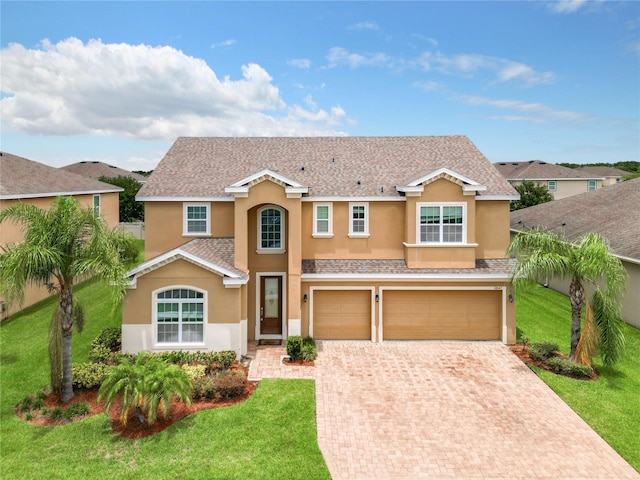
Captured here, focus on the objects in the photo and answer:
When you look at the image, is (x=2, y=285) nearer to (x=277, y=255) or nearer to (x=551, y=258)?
(x=277, y=255)

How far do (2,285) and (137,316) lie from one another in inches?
183

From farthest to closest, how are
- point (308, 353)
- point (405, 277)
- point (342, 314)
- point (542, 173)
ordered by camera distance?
point (542, 173) → point (342, 314) → point (405, 277) → point (308, 353)

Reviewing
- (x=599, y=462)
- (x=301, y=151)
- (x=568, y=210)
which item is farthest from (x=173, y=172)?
(x=568, y=210)

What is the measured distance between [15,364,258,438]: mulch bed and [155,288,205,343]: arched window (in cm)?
309

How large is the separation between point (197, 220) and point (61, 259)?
717cm

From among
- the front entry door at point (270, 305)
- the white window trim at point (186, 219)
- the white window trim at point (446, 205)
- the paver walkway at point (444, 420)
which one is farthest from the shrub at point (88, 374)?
the white window trim at point (446, 205)

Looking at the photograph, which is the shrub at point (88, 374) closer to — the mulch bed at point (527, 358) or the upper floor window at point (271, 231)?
the upper floor window at point (271, 231)

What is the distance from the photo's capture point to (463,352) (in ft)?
54.8

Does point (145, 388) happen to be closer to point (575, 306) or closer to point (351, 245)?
point (351, 245)

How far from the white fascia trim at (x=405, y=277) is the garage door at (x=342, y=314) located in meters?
0.76

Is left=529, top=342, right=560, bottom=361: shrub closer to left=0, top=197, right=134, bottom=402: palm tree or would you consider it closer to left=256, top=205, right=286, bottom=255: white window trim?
left=256, top=205, right=286, bottom=255: white window trim

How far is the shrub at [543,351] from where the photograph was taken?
51.6 feet

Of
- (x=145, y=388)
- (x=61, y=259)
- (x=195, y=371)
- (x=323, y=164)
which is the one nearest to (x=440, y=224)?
(x=323, y=164)

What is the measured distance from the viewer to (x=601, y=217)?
85.7ft
